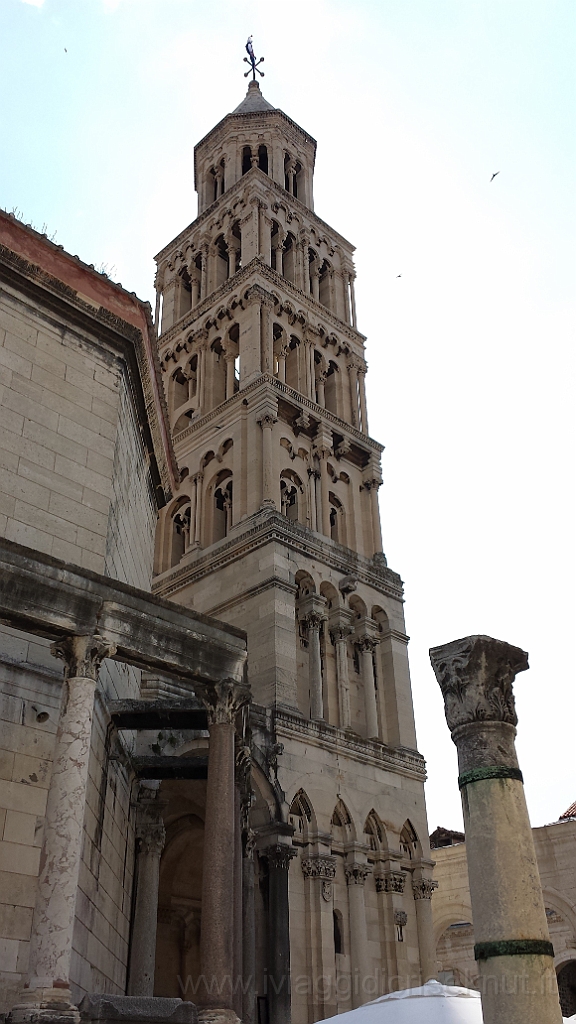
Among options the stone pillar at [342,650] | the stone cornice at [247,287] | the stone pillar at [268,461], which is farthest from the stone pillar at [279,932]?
the stone cornice at [247,287]

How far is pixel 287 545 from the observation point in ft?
82.7

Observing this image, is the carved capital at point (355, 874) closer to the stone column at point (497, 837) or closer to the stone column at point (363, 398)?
the stone column at point (497, 837)

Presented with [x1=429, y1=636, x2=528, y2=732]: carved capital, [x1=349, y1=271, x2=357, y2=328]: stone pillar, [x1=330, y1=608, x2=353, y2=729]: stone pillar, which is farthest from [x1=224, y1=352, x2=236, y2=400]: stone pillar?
[x1=429, y1=636, x2=528, y2=732]: carved capital

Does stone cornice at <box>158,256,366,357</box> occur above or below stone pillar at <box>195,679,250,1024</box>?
above

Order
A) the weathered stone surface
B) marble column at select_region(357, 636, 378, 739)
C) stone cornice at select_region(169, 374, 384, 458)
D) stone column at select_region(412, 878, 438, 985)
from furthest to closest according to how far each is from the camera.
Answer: stone cornice at select_region(169, 374, 384, 458) → marble column at select_region(357, 636, 378, 739) → stone column at select_region(412, 878, 438, 985) → the weathered stone surface

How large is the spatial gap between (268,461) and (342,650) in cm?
610

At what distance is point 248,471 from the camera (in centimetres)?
→ 2723

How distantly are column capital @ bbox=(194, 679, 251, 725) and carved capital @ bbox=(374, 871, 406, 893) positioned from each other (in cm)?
1257

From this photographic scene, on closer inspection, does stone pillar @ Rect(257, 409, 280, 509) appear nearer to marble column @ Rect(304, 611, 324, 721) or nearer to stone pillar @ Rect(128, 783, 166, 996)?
marble column @ Rect(304, 611, 324, 721)

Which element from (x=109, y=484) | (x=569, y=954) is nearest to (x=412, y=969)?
(x=569, y=954)

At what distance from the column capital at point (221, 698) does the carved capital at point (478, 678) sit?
447cm

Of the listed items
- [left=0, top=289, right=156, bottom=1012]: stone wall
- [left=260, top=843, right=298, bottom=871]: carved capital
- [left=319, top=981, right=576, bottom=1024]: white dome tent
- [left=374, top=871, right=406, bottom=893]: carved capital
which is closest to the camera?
[left=319, top=981, right=576, bottom=1024]: white dome tent

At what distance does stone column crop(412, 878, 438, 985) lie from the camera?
22.7 m

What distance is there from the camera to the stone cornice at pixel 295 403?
2869 cm
